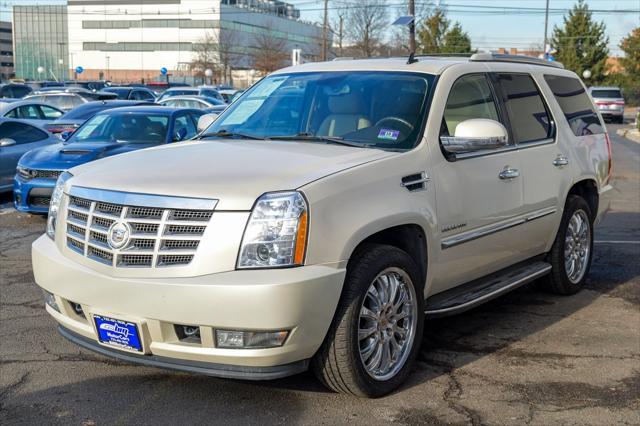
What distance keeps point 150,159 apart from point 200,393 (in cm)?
137

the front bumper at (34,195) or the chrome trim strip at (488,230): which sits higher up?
the chrome trim strip at (488,230)

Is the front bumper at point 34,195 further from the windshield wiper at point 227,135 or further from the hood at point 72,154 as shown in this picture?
the windshield wiper at point 227,135

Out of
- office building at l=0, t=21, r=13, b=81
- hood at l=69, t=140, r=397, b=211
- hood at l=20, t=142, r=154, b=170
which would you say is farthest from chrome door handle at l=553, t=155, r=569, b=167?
office building at l=0, t=21, r=13, b=81

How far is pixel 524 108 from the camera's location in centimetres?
622

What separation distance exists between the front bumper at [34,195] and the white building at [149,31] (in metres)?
90.8

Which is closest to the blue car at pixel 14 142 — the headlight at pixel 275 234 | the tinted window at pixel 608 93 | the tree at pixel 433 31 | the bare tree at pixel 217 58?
the headlight at pixel 275 234

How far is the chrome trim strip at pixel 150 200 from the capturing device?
3973 mm

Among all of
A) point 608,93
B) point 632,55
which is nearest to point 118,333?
point 608,93

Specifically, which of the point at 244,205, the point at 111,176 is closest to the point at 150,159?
the point at 111,176

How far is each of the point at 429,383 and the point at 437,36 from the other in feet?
174

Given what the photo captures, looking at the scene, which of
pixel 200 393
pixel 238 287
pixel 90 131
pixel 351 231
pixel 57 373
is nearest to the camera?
pixel 238 287

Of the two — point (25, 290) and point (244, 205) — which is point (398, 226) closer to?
point (244, 205)

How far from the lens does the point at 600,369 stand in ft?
16.5

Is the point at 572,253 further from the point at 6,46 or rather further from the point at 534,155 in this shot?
the point at 6,46
